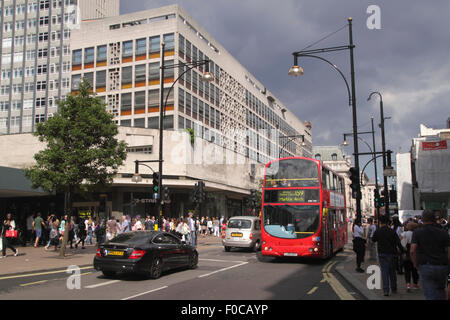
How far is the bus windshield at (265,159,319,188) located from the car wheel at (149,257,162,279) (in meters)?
6.03

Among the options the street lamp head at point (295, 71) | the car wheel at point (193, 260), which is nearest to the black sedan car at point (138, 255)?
the car wheel at point (193, 260)

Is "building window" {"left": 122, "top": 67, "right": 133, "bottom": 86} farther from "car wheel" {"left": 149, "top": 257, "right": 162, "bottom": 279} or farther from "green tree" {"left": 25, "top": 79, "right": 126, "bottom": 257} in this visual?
"car wheel" {"left": 149, "top": 257, "right": 162, "bottom": 279}

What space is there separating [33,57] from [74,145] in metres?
57.3

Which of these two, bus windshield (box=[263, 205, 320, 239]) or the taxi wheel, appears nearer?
bus windshield (box=[263, 205, 320, 239])

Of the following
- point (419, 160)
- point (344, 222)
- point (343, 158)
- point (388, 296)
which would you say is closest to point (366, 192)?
point (343, 158)

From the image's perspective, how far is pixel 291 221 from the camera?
616 inches

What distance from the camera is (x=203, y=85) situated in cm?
5022

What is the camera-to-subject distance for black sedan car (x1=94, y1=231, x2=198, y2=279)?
36.3 feet

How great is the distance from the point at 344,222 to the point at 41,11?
64490 millimetres

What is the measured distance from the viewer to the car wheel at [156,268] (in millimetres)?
11441

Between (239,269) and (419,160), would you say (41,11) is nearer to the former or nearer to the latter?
(419,160)

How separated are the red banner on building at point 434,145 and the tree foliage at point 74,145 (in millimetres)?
35590

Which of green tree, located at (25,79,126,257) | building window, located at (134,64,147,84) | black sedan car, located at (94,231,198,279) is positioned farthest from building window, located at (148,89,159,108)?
black sedan car, located at (94,231,198,279)

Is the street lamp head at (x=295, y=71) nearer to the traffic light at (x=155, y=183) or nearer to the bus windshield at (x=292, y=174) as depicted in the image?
the bus windshield at (x=292, y=174)
